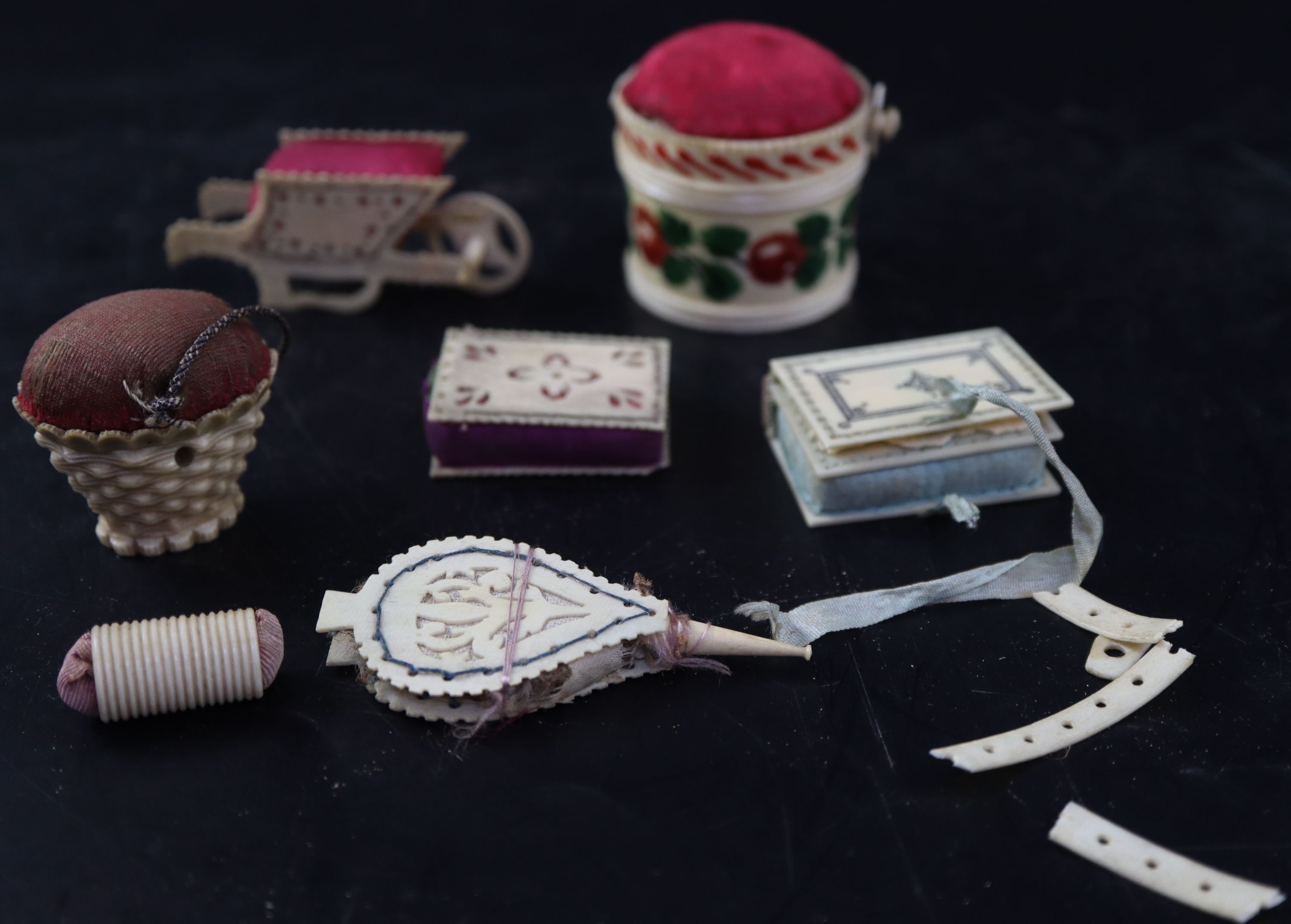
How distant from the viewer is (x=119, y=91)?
5.00 metres

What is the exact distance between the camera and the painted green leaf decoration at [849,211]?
3562 mm

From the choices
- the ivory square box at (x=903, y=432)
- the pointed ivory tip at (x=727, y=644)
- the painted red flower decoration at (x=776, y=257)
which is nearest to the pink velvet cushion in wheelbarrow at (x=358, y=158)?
the painted red flower decoration at (x=776, y=257)

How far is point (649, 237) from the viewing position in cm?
362

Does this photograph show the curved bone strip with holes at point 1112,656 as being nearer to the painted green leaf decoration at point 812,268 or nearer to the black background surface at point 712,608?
the black background surface at point 712,608

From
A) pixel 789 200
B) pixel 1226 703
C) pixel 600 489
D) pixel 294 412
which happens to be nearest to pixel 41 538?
pixel 294 412

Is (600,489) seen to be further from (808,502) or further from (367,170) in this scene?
(367,170)

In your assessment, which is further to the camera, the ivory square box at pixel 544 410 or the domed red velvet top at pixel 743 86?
the domed red velvet top at pixel 743 86

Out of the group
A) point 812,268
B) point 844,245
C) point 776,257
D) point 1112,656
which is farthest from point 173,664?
point 844,245

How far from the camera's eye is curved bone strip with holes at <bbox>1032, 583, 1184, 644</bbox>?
2555 mm

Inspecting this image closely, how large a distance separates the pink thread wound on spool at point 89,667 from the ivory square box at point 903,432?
3.85ft

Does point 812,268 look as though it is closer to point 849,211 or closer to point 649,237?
point 849,211

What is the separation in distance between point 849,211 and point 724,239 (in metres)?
0.39

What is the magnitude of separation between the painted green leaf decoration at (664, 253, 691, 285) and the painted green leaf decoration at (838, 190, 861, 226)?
43cm

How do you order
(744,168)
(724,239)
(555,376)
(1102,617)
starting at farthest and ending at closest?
(724,239), (744,168), (555,376), (1102,617)
